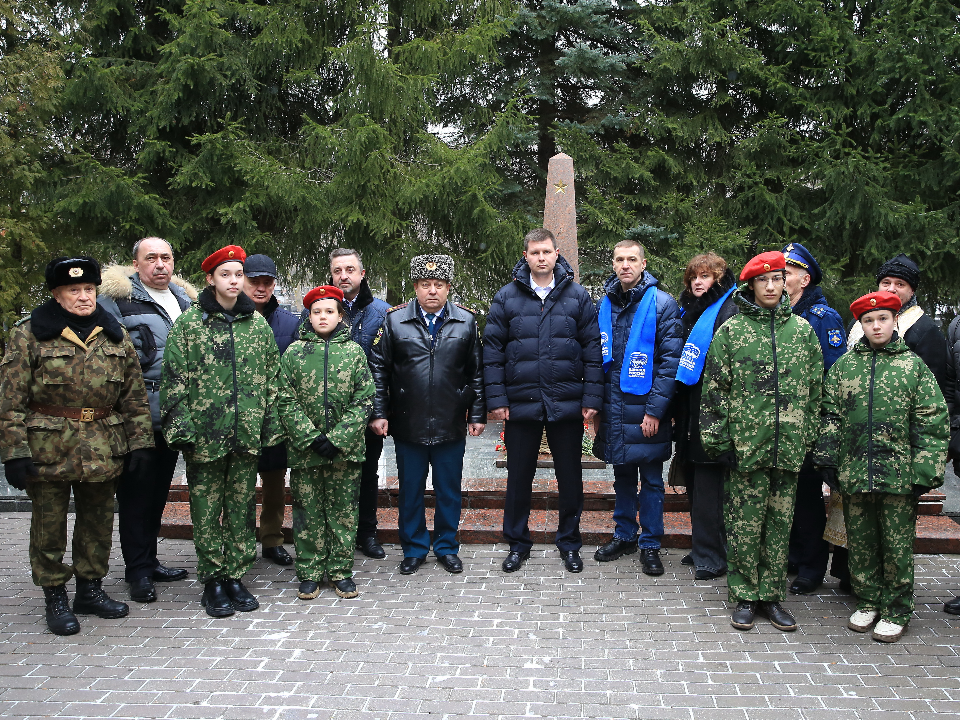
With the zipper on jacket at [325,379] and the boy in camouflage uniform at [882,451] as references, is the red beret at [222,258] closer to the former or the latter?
the zipper on jacket at [325,379]

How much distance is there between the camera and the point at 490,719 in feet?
11.3

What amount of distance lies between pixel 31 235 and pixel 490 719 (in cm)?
1055

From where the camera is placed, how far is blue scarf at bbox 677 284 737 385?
5.15 metres

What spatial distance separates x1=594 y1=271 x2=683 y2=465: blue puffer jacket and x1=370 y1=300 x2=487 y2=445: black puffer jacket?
0.92 m

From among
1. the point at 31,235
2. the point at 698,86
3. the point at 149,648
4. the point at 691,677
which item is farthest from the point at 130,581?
the point at 698,86

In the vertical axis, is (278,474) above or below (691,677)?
above

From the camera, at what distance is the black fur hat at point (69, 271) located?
4.45 metres

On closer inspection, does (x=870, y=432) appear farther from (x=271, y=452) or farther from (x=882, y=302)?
(x=271, y=452)

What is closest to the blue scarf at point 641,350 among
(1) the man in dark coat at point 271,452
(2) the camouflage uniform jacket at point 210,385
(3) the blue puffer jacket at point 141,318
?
(1) the man in dark coat at point 271,452

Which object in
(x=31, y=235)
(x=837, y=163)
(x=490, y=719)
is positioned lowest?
(x=490, y=719)

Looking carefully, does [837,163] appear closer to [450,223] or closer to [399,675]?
[450,223]

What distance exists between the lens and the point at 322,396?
4.95 meters

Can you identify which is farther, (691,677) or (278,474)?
(278,474)

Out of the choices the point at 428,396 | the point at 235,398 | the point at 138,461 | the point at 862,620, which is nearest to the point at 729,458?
the point at 862,620
